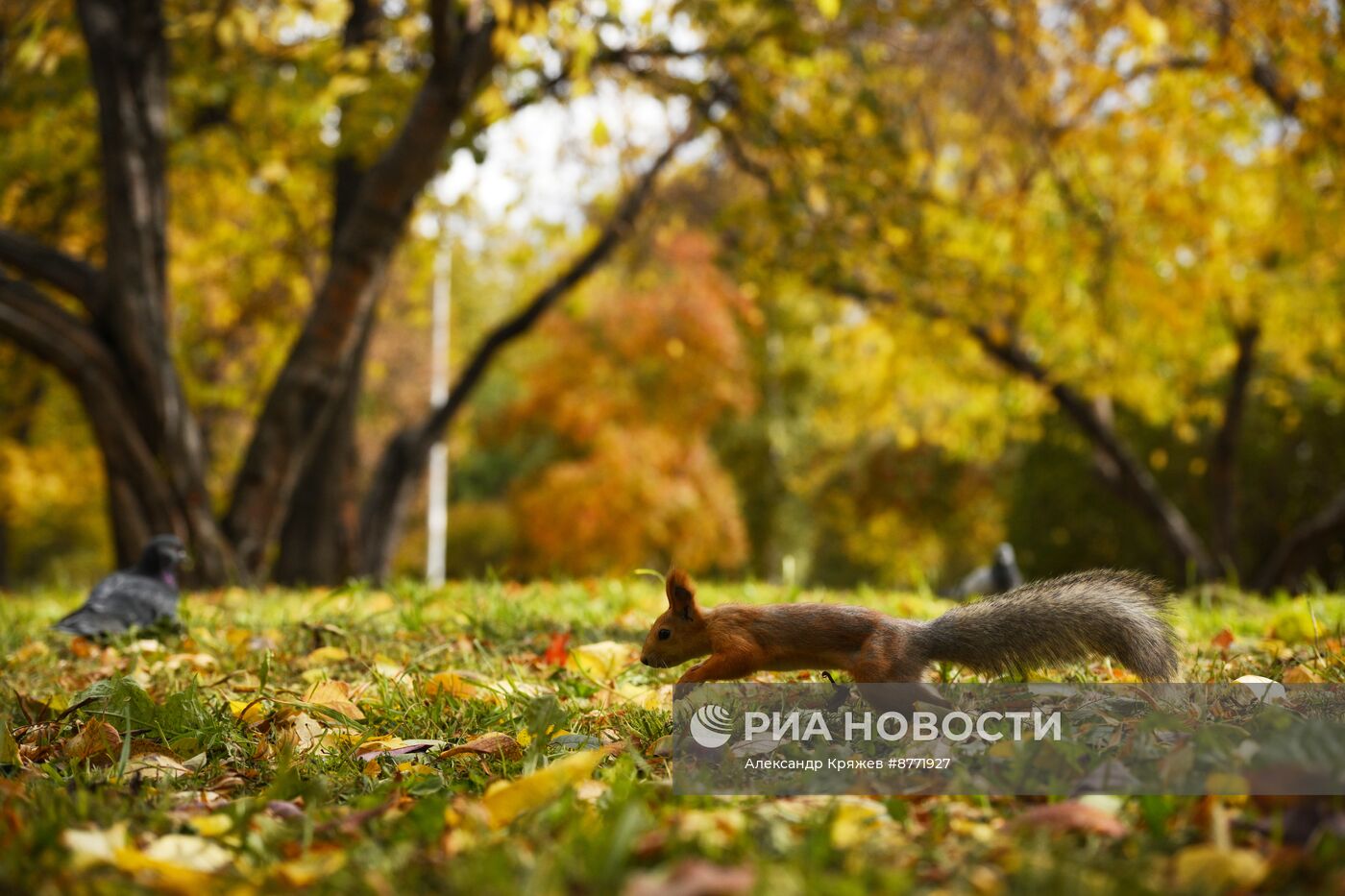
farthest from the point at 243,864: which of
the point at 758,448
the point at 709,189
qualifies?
the point at 758,448

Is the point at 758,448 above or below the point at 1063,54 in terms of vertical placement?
below

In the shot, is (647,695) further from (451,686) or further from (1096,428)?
(1096,428)

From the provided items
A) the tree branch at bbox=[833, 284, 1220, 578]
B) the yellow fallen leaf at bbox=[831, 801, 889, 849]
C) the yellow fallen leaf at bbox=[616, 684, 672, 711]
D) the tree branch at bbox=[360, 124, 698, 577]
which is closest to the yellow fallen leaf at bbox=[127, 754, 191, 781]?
the yellow fallen leaf at bbox=[616, 684, 672, 711]

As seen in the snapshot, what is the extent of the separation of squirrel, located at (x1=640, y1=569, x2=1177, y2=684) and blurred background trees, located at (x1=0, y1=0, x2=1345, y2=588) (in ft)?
6.08

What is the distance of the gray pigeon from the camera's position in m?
3.30

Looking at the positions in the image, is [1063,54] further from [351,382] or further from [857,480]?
[857,480]

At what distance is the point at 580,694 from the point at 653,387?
55.0 ft

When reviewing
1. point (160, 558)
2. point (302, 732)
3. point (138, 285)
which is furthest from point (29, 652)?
point (138, 285)

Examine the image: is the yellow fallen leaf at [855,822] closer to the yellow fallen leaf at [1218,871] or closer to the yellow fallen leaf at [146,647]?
the yellow fallen leaf at [1218,871]

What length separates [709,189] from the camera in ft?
35.0

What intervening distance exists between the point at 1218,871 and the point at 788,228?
695 cm

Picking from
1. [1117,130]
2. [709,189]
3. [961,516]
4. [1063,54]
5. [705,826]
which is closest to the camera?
[705,826]

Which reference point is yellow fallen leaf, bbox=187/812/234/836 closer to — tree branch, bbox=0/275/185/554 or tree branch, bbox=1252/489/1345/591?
tree branch, bbox=0/275/185/554

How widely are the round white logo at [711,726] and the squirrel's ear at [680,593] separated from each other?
0.67 ft
